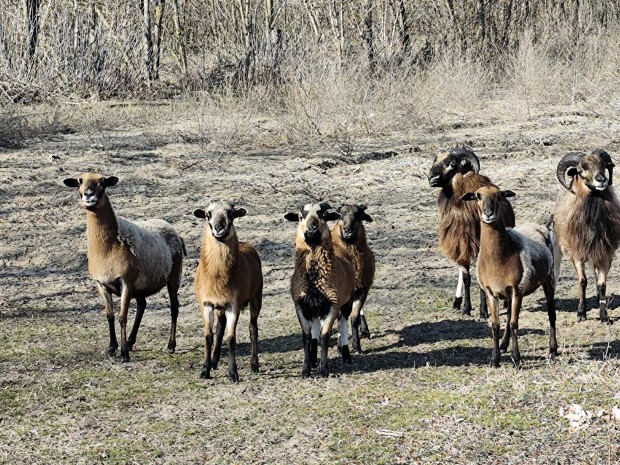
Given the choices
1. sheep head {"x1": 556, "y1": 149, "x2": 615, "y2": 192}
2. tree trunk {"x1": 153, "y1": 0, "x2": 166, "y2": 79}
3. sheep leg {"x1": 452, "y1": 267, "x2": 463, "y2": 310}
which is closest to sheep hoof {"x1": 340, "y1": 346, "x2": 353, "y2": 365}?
sheep leg {"x1": 452, "y1": 267, "x2": 463, "y2": 310}

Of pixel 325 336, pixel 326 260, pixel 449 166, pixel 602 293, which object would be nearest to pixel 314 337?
pixel 325 336

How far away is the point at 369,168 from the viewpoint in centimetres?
1741

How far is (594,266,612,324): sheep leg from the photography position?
10.2 meters

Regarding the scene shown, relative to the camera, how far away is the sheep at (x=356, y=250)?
9359mm

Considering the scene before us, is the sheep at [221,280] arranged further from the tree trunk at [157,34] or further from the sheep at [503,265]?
the tree trunk at [157,34]

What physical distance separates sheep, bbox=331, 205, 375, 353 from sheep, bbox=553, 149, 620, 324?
232 cm

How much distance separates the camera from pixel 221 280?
8523 millimetres

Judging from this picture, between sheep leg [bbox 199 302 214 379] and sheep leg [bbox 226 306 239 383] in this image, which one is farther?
sheep leg [bbox 199 302 214 379]

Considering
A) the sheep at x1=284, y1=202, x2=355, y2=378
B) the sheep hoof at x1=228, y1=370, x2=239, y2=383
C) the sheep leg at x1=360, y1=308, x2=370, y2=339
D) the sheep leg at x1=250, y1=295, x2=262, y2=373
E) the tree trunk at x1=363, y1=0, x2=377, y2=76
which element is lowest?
the sheep leg at x1=360, y1=308, x2=370, y2=339

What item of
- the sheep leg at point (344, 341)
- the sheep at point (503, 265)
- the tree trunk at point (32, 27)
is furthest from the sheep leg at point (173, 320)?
the tree trunk at point (32, 27)

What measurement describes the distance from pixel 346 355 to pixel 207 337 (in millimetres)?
1273

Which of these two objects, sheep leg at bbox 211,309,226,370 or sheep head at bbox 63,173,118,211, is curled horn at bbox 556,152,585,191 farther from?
sheep head at bbox 63,173,118,211

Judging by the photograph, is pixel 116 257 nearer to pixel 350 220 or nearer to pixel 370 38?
pixel 350 220

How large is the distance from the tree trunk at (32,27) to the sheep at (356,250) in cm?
1596
